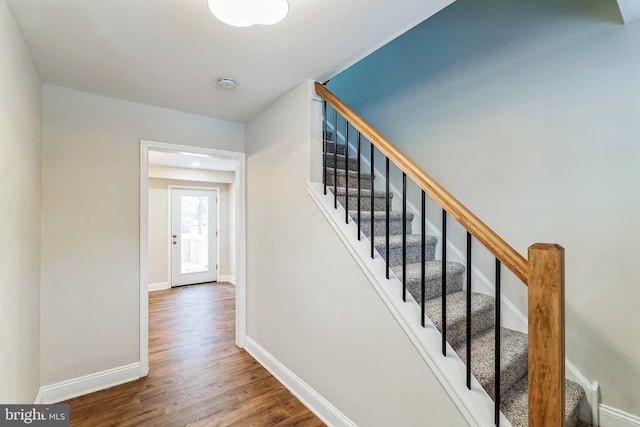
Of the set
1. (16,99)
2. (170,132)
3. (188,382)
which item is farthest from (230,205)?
(16,99)

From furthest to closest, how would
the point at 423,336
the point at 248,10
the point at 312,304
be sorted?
the point at 312,304 → the point at 423,336 → the point at 248,10

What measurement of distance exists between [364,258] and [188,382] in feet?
6.17

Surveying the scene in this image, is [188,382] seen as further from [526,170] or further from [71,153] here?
[526,170]

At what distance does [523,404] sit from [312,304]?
4.16 ft

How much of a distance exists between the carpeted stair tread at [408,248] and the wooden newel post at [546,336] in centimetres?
94

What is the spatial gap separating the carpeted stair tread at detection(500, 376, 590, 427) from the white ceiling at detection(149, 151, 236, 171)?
4.07 meters

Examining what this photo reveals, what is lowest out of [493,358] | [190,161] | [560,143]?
[493,358]

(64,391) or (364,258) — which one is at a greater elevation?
(364,258)

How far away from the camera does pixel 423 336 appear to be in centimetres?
134

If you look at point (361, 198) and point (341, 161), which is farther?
point (341, 161)

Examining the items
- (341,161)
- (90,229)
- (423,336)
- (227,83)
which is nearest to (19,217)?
(90,229)

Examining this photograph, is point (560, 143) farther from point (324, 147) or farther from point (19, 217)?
point (19, 217)

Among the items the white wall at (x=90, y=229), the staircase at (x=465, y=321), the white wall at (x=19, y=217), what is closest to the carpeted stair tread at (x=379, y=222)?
the staircase at (x=465, y=321)

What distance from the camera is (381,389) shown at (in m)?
1.53
